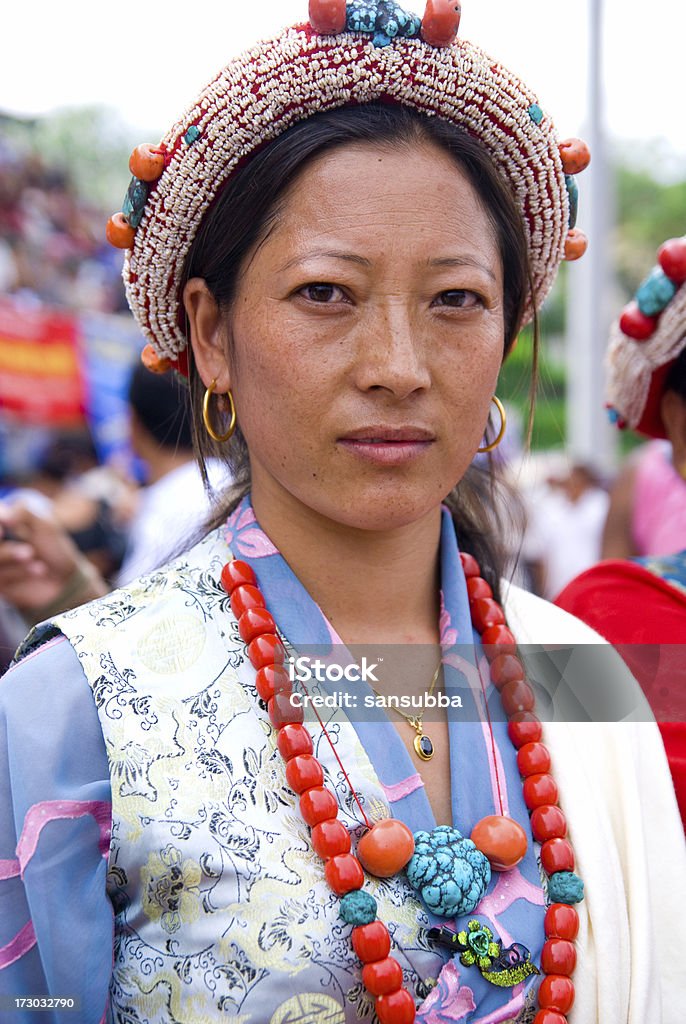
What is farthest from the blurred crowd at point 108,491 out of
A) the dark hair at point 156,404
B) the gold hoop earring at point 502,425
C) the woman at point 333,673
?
the woman at point 333,673

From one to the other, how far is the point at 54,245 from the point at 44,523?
12.5 ft

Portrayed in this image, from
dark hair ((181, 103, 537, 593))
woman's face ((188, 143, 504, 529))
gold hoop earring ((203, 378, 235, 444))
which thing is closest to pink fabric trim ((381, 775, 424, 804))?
woman's face ((188, 143, 504, 529))

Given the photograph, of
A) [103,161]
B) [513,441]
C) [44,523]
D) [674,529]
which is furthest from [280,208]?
[103,161]

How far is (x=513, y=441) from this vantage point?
241 inches

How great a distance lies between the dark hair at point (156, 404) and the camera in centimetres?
379

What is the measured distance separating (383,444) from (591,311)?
6454 millimetres

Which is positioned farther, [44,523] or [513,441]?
[513,441]

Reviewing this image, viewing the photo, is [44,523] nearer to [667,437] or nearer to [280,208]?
[280,208]

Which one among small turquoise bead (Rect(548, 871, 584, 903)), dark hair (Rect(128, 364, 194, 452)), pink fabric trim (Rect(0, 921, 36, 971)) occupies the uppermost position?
pink fabric trim (Rect(0, 921, 36, 971))

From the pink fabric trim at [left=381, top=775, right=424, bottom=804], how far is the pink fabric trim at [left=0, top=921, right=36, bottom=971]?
514mm

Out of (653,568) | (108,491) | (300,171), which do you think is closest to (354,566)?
(300,171)

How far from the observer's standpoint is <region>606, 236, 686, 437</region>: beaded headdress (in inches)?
89.9

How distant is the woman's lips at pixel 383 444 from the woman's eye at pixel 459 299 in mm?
199

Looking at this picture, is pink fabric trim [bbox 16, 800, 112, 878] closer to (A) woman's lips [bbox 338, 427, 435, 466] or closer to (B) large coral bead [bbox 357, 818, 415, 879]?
(B) large coral bead [bbox 357, 818, 415, 879]
